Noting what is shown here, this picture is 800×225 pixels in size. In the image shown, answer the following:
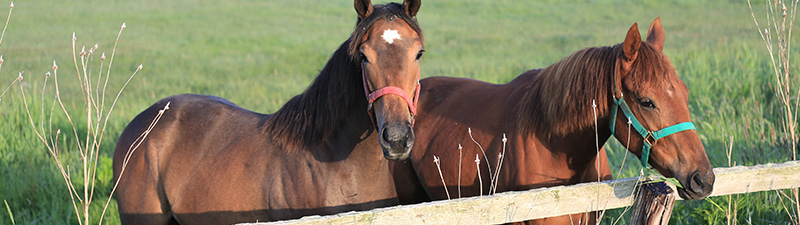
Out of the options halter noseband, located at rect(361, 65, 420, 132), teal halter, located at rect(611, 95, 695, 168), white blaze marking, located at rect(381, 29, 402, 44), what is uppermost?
white blaze marking, located at rect(381, 29, 402, 44)

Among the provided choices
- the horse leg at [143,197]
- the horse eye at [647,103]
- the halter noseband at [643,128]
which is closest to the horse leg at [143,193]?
the horse leg at [143,197]

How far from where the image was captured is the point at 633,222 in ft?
9.24

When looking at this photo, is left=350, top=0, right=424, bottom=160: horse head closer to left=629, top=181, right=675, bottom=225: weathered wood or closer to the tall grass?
the tall grass

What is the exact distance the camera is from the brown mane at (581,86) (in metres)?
2.92

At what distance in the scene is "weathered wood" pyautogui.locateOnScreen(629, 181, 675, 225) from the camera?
2.70 m


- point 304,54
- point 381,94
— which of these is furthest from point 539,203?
point 304,54

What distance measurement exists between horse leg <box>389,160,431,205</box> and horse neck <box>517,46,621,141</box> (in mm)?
1065

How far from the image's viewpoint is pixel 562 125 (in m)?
3.22

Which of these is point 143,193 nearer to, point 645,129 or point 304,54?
point 645,129

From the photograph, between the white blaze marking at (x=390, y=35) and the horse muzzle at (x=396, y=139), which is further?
the white blaze marking at (x=390, y=35)

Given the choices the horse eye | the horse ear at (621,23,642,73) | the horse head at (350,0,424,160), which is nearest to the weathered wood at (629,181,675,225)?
the horse eye

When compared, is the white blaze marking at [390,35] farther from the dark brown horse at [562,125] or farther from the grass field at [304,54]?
the dark brown horse at [562,125]

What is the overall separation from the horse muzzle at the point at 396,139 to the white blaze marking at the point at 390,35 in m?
0.40

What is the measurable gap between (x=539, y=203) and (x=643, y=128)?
0.63m
